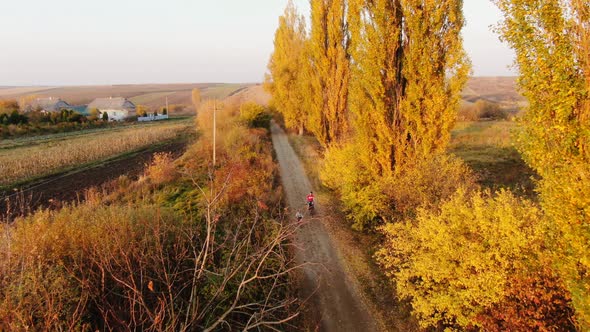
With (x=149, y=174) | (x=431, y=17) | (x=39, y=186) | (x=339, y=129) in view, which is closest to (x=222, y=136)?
(x=149, y=174)

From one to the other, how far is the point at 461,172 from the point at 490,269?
14.9ft

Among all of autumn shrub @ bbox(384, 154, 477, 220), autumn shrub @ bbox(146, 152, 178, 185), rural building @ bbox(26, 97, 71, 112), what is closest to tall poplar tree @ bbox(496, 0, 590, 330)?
autumn shrub @ bbox(384, 154, 477, 220)

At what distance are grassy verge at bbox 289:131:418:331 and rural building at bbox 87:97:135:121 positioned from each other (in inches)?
2501

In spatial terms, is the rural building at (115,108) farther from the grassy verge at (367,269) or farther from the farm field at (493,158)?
the grassy verge at (367,269)

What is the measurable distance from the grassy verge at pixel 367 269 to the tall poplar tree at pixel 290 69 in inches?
703

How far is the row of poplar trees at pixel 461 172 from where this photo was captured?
505cm

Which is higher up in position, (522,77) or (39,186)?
(522,77)

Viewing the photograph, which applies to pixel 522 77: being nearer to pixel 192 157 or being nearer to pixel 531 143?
pixel 531 143

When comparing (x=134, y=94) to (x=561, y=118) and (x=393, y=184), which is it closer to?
(x=393, y=184)

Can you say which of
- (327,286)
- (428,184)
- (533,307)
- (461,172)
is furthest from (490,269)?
(327,286)

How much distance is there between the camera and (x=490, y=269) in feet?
19.3

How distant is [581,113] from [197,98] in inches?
2854

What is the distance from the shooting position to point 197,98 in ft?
233

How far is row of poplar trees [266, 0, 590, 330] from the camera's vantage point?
5.05m
